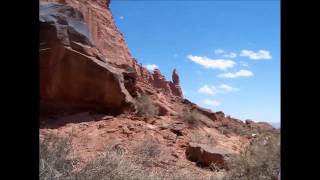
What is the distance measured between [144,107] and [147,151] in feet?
18.5

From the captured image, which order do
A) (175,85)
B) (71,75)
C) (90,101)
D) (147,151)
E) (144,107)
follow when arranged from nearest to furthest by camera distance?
(147,151) → (71,75) → (90,101) → (144,107) → (175,85)

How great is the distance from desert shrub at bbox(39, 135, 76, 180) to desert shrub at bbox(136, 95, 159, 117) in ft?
22.1

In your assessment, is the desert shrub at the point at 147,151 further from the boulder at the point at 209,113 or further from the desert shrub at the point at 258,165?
the boulder at the point at 209,113

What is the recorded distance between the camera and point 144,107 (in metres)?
16.8

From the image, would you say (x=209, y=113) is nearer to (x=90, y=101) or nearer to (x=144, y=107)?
(x=144, y=107)

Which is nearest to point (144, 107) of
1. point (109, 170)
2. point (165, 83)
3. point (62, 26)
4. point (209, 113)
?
point (62, 26)

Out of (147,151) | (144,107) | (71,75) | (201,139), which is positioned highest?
(71,75)

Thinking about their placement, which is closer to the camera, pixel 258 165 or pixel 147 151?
pixel 258 165
